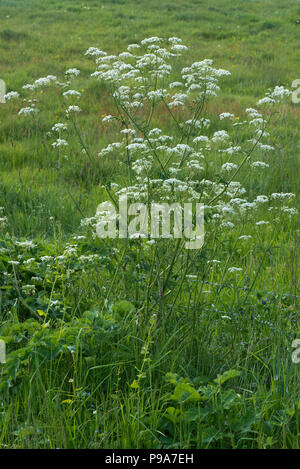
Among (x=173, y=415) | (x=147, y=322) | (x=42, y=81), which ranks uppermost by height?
(x=42, y=81)

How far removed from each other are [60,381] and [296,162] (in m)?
5.32

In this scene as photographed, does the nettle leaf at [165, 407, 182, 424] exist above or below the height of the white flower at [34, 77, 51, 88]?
below

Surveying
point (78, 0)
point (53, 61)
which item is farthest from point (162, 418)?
point (78, 0)

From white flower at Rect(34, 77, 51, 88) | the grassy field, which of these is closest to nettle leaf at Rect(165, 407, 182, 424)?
the grassy field

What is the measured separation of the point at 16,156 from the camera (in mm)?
7039

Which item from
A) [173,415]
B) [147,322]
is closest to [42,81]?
[147,322]

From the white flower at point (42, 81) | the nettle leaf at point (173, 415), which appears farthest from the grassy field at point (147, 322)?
the white flower at point (42, 81)

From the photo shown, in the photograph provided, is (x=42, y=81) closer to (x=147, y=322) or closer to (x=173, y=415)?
(x=147, y=322)

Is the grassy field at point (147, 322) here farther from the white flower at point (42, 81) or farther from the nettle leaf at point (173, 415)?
the white flower at point (42, 81)

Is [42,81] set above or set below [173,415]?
above

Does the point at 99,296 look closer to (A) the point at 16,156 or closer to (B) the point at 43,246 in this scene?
(B) the point at 43,246

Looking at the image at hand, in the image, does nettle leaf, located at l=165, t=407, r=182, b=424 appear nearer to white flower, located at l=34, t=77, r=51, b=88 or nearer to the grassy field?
the grassy field

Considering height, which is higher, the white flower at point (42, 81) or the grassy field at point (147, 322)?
the white flower at point (42, 81)

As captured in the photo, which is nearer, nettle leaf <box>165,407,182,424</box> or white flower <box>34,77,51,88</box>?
nettle leaf <box>165,407,182,424</box>
